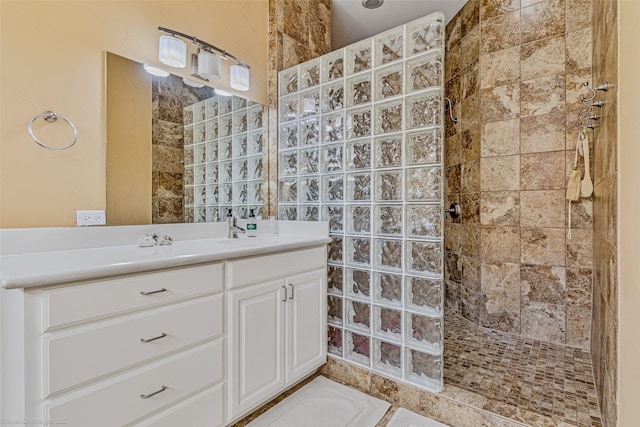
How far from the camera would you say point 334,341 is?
203 cm

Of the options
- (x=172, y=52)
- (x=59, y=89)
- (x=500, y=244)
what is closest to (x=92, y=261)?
(x=59, y=89)

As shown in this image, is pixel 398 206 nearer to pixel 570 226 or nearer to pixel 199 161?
pixel 199 161

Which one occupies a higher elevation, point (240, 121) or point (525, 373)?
point (240, 121)

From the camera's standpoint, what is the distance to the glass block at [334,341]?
200 cm

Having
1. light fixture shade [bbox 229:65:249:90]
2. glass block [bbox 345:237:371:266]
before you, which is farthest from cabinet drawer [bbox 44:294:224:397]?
light fixture shade [bbox 229:65:249:90]

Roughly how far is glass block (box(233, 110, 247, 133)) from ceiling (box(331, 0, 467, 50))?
1337 mm

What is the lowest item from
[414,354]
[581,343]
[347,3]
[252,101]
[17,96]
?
[581,343]

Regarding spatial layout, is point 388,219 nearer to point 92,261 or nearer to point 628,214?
point 628,214

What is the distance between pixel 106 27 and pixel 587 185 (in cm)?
295

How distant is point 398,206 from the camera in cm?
174

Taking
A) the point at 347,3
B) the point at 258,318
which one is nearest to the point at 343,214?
the point at 258,318

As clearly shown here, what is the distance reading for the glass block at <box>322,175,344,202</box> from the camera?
1989mm

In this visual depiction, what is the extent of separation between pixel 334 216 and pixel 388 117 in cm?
68

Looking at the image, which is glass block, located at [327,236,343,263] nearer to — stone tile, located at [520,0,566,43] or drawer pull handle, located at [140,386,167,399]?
drawer pull handle, located at [140,386,167,399]
